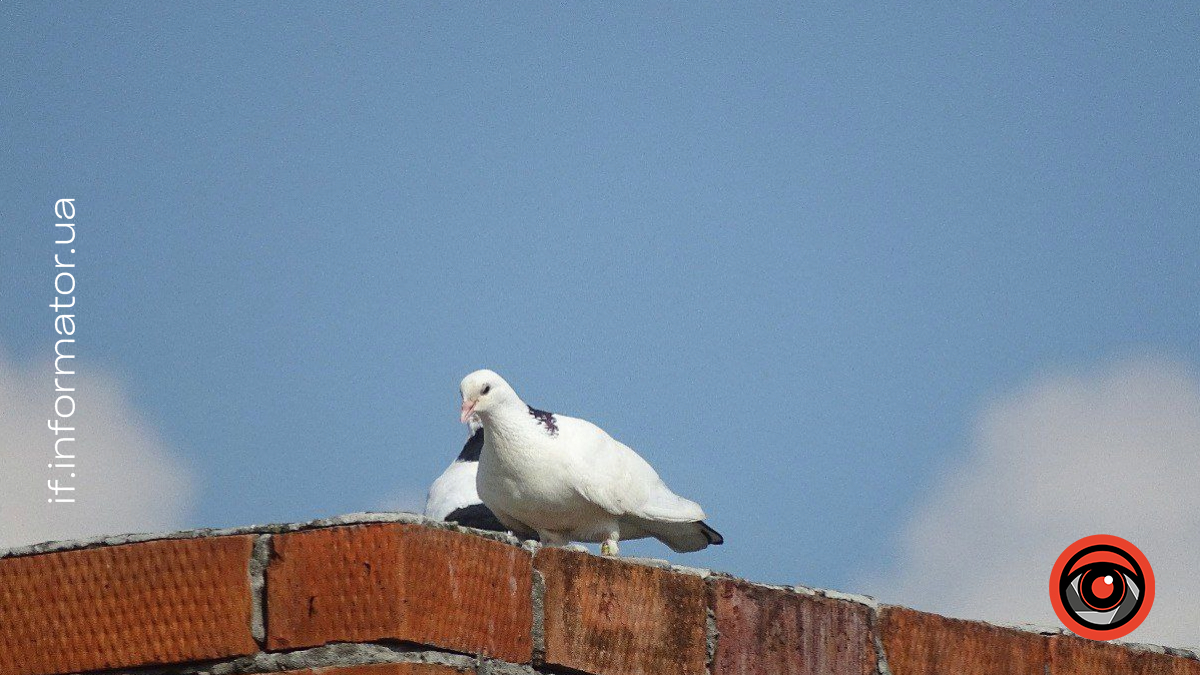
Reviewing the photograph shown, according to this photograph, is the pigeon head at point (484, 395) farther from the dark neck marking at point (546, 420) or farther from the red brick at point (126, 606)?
the red brick at point (126, 606)

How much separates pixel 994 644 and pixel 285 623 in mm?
2028

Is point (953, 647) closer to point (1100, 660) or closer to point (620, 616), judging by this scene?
point (1100, 660)

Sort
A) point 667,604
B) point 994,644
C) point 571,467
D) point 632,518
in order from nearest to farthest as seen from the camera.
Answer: point 667,604 < point 994,644 < point 571,467 < point 632,518

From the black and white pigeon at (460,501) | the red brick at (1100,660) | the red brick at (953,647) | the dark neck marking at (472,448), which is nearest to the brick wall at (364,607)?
the red brick at (953,647)

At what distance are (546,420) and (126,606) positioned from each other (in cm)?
292

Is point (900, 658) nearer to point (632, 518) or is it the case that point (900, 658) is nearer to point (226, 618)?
point (226, 618)

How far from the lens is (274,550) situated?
286 cm

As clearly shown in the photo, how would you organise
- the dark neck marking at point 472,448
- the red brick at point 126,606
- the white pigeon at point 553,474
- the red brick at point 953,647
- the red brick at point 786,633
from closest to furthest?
1. the red brick at point 126,606
2. the red brick at point 786,633
3. the red brick at point 953,647
4. the white pigeon at point 553,474
5. the dark neck marking at point 472,448

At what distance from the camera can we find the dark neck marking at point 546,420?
575 centimetres

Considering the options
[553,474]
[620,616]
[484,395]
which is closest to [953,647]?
[620,616]

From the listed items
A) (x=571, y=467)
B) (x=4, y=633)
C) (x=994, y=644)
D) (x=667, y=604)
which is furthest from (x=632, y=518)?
(x=4, y=633)

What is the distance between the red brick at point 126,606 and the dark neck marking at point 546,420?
280 centimetres

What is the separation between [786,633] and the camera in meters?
3.64

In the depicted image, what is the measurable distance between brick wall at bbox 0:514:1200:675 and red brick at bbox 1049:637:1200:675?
1.05 m
